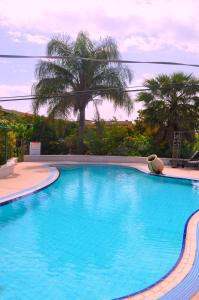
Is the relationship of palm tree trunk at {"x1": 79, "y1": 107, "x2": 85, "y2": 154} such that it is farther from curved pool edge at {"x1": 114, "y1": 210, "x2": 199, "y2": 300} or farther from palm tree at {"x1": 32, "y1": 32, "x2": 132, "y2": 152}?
curved pool edge at {"x1": 114, "y1": 210, "x2": 199, "y2": 300}

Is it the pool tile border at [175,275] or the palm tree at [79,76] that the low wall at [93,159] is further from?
the pool tile border at [175,275]

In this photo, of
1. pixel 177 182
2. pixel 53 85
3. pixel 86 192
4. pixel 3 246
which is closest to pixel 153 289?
pixel 3 246

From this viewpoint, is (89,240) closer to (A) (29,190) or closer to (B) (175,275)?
(B) (175,275)

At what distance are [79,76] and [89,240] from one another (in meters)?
16.7

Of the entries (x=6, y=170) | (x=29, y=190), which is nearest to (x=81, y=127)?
(x=6, y=170)

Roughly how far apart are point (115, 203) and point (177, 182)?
5648 mm

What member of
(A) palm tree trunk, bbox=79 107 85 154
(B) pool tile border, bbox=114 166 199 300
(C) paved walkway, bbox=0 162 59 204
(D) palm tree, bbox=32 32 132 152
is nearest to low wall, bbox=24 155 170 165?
(A) palm tree trunk, bbox=79 107 85 154

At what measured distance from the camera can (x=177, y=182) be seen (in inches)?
636

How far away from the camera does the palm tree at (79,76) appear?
2205cm

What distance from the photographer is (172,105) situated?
2216 centimetres

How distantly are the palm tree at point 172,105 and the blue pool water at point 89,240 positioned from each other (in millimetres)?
8713

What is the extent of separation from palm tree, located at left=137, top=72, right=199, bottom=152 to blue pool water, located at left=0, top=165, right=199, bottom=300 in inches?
343

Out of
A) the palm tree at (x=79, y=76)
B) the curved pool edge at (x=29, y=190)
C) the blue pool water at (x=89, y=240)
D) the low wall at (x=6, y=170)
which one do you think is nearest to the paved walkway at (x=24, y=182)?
the curved pool edge at (x=29, y=190)

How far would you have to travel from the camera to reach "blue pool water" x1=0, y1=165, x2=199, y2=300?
212 inches
